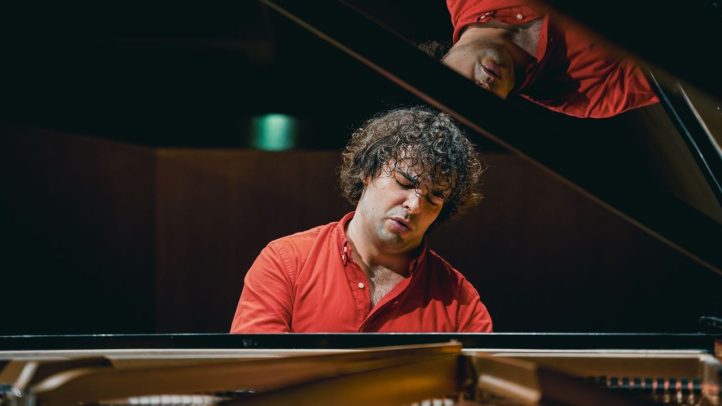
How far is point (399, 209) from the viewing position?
70.2 inches

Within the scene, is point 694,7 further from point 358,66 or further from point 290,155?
point 290,155

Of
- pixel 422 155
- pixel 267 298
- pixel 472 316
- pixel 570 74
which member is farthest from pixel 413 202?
pixel 570 74

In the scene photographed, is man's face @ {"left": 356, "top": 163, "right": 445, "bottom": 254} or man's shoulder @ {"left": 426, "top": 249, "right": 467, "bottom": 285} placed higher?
man's face @ {"left": 356, "top": 163, "right": 445, "bottom": 254}

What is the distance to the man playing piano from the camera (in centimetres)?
177

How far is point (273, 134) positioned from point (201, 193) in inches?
24.5

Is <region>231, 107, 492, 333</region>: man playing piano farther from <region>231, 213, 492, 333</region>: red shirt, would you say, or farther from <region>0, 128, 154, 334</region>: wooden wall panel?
<region>0, 128, 154, 334</region>: wooden wall panel

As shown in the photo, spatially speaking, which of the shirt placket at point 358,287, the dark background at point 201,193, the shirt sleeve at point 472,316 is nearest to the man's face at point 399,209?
the shirt placket at point 358,287

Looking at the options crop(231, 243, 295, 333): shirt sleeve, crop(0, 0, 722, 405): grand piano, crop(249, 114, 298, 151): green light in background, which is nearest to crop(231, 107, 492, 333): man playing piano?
crop(231, 243, 295, 333): shirt sleeve

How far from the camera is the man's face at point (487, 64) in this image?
2.09 meters

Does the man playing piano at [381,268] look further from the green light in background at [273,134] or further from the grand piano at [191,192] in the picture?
the green light in background at [273,134]

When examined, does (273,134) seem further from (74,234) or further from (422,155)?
(422,155)

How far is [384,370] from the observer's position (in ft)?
3.27

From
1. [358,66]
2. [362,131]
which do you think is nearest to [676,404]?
[362,131]

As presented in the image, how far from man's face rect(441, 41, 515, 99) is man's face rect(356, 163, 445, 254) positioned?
487 millimetres
